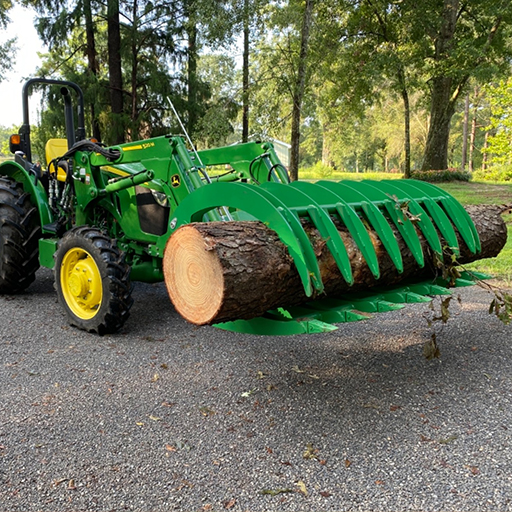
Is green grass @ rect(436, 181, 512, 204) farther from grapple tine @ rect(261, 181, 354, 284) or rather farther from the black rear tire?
grapple tine @ rect(261, 181, 354, 284)

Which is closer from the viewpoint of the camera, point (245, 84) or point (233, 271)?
point (233, 271)

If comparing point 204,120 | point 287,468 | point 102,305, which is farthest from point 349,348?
point 204,120

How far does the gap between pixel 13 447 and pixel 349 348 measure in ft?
8.35

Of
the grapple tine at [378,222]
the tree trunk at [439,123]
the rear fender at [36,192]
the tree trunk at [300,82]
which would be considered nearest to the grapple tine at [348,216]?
the grapple tine at [378,222]

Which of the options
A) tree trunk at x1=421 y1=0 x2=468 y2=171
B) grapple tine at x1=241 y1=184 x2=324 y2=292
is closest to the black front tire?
grapple tine at x1=241 y1=184 x2=324 y2=292

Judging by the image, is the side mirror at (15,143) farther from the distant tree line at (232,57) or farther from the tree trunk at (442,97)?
the tree trunk at (442,97)

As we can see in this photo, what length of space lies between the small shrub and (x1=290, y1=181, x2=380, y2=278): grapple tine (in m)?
16.3

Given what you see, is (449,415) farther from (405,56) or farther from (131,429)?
(405,56)

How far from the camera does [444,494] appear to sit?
7.61 feet

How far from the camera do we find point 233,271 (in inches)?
101

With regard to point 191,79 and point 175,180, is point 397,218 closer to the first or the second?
point 175,180

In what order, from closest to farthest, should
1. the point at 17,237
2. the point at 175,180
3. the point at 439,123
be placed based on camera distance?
the point at 175,180 → the point at 17,237 → the point at 439,123

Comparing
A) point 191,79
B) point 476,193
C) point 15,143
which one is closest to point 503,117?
point 476,193

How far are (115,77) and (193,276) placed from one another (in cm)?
1366
